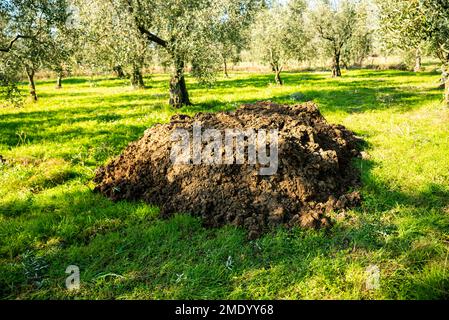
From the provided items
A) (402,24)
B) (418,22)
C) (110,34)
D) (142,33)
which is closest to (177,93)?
(142,33)

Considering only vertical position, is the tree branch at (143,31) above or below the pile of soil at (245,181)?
above

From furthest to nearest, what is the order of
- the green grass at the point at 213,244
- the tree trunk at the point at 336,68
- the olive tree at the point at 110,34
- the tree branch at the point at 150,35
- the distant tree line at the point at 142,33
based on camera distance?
the tree trunk at the point at 336,68 < the tree branch at the point at 150,35 < the olive tree at the point at 110,34 < the distant tree line at the point at 142,33 < the green grass at the point at 213,244

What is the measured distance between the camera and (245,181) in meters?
7.92

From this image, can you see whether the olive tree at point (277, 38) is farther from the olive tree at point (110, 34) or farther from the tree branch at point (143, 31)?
the olive tree at point (110, 34)

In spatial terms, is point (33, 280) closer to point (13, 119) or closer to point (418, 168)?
point (418, 168)

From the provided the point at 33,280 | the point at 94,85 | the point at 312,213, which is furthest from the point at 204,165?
the point at 94,85

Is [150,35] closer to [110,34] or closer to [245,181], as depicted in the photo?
[110,34]

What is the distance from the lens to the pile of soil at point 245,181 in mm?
7297

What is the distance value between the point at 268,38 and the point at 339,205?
2858cm

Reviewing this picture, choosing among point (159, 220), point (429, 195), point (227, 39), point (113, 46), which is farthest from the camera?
point (227, 39)

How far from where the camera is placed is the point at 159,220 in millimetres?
7484

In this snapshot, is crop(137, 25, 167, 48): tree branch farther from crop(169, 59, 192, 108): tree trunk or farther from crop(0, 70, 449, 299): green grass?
crop(0, 70, 449, 299): green grass

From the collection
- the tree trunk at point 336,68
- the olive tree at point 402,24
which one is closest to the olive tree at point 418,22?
the olive tree at point 402,24

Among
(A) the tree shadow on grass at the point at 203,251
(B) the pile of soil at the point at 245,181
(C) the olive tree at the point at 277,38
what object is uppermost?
(C) the olive tree at the point at 277,38
